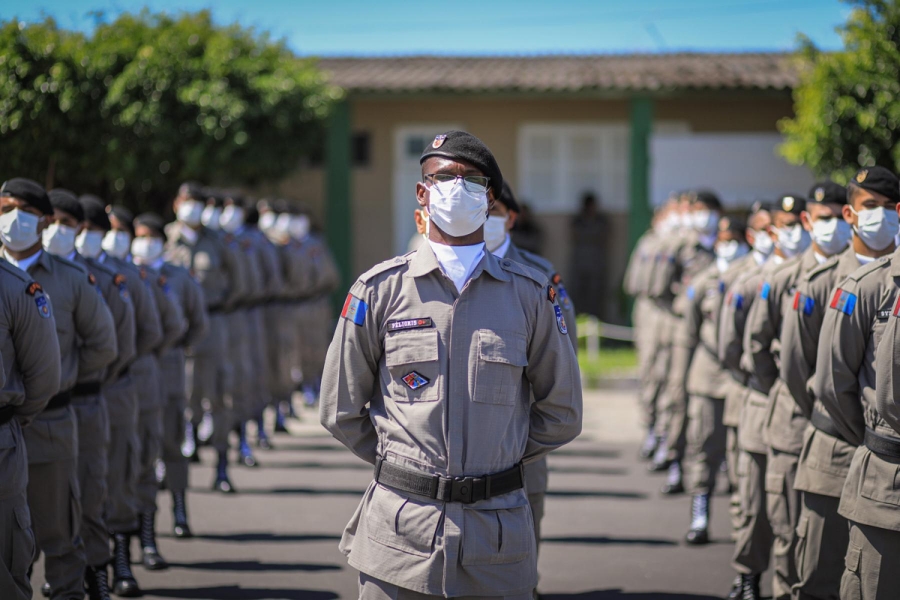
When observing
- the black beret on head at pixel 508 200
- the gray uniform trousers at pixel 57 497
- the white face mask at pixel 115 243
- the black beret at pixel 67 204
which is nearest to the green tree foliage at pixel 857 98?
the black beret on head at pixel 508 200

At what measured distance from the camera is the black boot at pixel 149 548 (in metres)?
7.08

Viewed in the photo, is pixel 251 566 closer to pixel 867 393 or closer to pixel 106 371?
pixel 106 371

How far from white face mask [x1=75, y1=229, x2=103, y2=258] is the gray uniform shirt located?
3439 millimetres

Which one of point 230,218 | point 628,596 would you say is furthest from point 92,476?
point 230,218

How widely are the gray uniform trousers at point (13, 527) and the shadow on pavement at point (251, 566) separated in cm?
226

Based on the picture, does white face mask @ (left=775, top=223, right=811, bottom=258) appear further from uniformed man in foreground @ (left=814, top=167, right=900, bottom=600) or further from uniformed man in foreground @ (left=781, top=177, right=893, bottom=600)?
uniformed man in foreground @ (left=814, top=167, right=900, bottom=600)

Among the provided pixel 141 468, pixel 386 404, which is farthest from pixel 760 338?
pixel 141 468

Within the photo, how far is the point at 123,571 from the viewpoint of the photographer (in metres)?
6.61

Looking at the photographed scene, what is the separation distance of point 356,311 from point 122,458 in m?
3.38

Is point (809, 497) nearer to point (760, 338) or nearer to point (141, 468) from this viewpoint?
point (760, 338)

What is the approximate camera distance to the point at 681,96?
18781 millimetres

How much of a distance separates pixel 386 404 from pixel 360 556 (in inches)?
21.2

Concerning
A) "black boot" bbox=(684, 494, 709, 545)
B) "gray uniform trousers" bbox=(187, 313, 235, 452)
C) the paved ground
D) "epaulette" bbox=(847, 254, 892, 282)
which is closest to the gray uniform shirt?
"epaulette" bbox=(847, 254, 892, 282)

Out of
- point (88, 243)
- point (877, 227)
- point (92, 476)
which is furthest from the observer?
point (88, 243)
